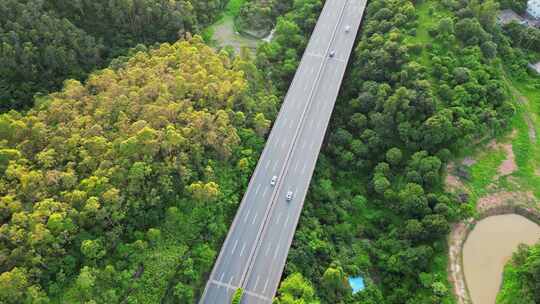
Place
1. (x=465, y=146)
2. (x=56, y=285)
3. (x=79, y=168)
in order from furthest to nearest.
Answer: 1. (x=465, y=146)
2. (x=79, y=168)
3. (x=56, y=285)

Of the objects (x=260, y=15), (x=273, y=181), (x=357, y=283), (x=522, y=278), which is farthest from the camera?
(x=260, y=15)

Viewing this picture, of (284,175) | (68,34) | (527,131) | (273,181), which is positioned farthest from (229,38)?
(527,131)

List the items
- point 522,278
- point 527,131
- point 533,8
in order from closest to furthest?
point 522,278 < point 527,131 < point 533,8

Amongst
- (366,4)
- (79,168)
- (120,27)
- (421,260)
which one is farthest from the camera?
(366,4)

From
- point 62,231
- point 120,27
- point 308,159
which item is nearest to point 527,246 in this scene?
point 308,159

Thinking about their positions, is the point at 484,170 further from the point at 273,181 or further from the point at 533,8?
the point at 533,8

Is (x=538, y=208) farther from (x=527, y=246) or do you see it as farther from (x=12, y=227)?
(x=12, y=227)

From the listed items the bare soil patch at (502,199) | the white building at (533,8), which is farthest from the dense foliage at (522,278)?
the white building at (533,8)
